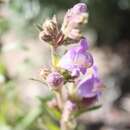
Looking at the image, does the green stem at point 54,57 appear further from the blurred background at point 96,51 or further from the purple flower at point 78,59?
the blurred background at point 96,51

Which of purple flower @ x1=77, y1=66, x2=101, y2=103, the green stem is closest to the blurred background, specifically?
purple flower @ x1=77, y1=66, x2=101, y2=103

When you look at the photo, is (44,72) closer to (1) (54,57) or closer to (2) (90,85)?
(1) (54,57)

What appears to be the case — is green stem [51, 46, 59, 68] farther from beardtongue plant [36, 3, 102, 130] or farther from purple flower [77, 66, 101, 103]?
purple flower [77, 66, 101, 103]

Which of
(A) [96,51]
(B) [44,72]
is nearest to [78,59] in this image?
(B) [44,72]

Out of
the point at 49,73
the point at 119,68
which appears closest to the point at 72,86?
the point at 49,73

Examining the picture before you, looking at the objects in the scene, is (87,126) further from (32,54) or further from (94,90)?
(94,90)

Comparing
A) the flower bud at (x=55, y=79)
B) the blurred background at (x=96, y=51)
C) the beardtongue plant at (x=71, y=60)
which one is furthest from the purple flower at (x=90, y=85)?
the blurred background at (x=96, y=51)

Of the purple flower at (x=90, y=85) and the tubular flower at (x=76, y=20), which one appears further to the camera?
the purple flower at (x=90, y=85)
